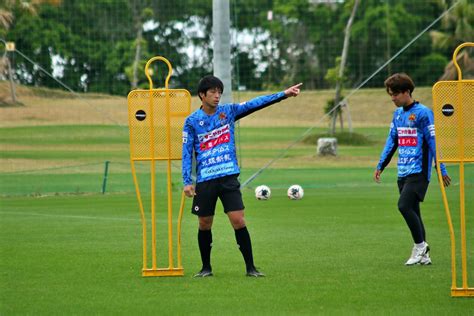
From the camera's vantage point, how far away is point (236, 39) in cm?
3319

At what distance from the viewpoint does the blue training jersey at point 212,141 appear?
10805 mm

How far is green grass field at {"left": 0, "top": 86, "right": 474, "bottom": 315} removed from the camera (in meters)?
9.22

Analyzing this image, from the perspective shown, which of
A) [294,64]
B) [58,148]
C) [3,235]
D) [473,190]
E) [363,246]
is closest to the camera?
[363,246]

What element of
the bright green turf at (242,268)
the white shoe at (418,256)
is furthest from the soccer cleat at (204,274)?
the white shoe at (418,256)

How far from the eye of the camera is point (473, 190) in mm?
24109

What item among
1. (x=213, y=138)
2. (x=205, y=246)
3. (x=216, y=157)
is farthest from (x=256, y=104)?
(x=205, y=246)

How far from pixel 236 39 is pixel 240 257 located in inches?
830

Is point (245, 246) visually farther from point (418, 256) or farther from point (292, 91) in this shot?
point (418, 256)

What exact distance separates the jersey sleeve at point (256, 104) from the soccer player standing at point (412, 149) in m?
1.46

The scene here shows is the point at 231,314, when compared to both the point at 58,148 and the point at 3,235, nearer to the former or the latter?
the point at 3,235

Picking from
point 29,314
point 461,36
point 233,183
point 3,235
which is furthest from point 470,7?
point 29,314

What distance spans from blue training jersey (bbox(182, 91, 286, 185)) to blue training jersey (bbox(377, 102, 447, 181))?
1.82 m

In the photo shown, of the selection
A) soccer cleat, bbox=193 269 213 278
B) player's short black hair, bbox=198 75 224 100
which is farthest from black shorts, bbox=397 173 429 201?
player's short black hair, bbox=198 75 224 100

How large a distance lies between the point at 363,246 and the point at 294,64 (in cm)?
2845
